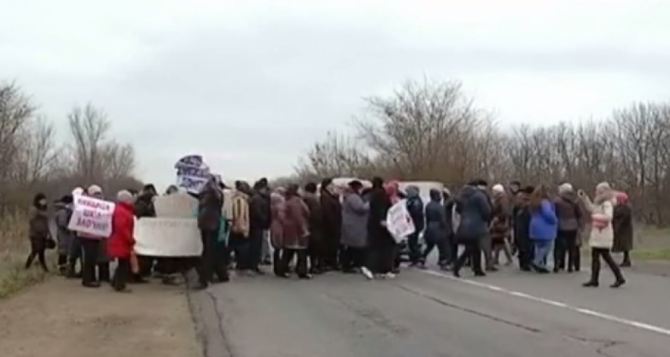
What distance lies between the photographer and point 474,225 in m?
22.1

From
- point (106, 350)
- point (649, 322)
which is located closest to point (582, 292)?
point (649, 322)

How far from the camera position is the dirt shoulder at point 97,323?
1194 centimetres

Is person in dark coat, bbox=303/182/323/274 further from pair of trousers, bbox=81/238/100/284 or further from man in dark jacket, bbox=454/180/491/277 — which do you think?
pair of trousers, bbox=81/238/100/284

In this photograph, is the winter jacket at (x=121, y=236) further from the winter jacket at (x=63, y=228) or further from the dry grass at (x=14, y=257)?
the winter jacket at (x=63, y=228)

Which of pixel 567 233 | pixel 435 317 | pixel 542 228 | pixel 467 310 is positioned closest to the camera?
pixel 435 317

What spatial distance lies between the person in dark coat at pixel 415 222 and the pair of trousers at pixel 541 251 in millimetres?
2575

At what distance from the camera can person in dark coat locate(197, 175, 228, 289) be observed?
19.3 metres

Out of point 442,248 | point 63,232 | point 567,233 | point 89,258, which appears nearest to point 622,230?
point 567,233

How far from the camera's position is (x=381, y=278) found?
70.4 ft

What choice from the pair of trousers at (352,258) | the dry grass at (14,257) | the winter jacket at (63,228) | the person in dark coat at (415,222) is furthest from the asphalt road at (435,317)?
the winter jacket at (63,228)

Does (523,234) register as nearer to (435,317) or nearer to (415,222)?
(415,222)

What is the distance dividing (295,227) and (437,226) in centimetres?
391

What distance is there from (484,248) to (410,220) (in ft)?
5.30

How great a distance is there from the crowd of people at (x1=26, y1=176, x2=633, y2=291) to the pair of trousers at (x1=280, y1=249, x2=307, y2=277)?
2cm
